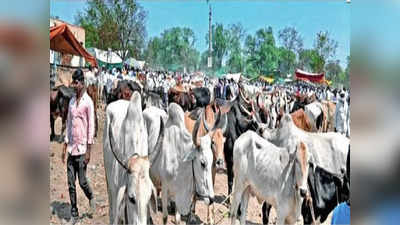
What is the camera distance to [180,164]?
3.24 m

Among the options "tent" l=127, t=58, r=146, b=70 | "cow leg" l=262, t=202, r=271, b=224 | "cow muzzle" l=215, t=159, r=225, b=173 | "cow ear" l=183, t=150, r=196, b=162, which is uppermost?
"tent" l=127, t=58, r=146, b=70

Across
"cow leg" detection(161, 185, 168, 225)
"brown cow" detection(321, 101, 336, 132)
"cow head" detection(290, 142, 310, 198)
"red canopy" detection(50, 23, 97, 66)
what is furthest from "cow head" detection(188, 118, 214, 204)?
"red canopy" detection(50, 23, 97, 66)

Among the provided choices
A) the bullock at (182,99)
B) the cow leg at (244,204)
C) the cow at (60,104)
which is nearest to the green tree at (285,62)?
the bullock at (182,99)

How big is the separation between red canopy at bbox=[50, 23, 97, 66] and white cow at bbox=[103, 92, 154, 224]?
369mm

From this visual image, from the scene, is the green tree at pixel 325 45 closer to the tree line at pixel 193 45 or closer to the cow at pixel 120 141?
the tree line at pixel 193 45

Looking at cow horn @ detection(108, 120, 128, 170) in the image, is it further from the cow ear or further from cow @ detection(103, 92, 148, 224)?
the cow ear

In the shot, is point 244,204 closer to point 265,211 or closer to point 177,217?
point 265,211

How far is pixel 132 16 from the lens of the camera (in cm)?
309

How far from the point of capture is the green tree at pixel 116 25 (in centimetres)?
307

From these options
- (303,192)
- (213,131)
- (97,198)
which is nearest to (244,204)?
(303,192)

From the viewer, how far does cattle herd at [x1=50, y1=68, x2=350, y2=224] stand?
10.0ft
